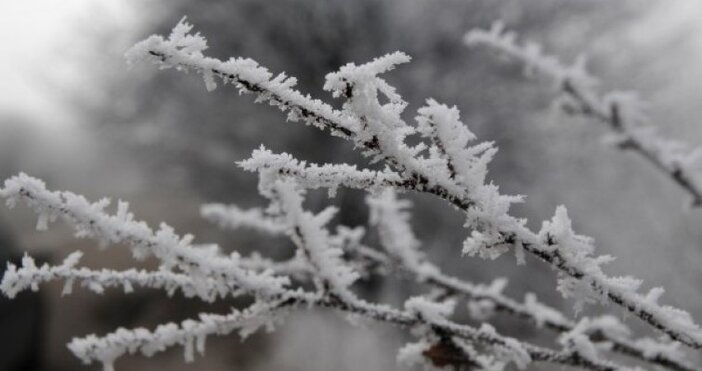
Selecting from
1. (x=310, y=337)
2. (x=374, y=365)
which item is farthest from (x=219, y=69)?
(x=310, y=337)

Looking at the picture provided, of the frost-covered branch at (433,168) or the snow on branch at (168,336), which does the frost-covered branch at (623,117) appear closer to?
the frost-covered branch at (433,168)

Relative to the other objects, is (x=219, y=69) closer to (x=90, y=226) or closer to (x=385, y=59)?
(x=385, y=59)

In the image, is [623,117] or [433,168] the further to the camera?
[623,117]

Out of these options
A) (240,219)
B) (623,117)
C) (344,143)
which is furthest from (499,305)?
(344,143)

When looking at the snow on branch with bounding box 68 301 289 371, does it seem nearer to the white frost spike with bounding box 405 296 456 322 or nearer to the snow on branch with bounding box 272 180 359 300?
the snow on branch with bounding box 272 180 359 300

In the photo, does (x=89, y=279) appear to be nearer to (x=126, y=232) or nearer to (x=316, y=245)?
(x=126, y=232)

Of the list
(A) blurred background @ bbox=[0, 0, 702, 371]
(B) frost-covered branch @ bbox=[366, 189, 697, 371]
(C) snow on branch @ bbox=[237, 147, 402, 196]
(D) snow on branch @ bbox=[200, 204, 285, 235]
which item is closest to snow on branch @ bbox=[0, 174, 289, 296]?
(C) snow on branch @ bbox=[237, 147, 402, 196]
